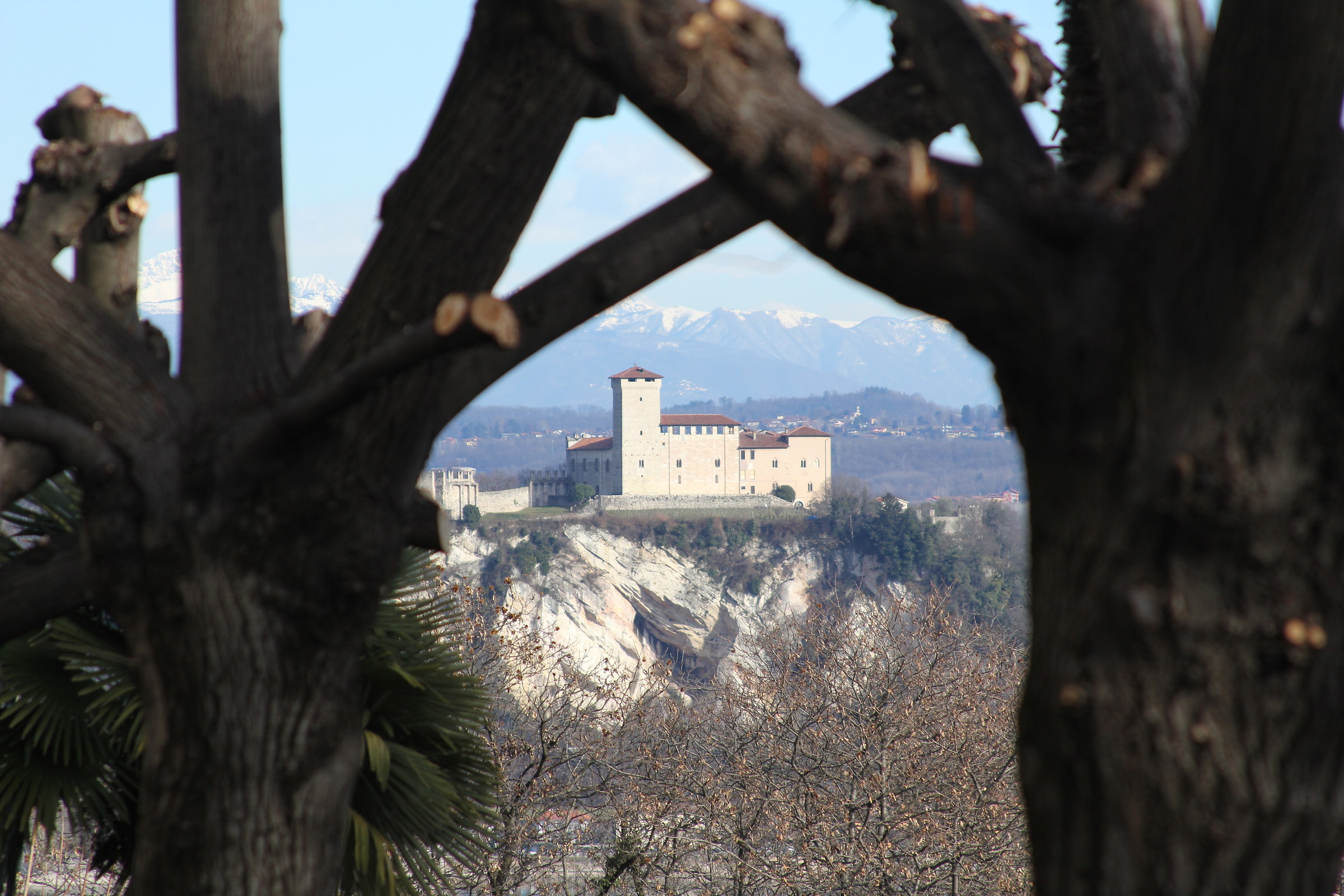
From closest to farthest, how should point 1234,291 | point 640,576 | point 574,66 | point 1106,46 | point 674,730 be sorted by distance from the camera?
point 1234,291, point 1106,46, point 574,66, point 674,730, point 640,576

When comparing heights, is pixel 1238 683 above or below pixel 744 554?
above

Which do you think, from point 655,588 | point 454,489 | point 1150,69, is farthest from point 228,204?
point 454,489

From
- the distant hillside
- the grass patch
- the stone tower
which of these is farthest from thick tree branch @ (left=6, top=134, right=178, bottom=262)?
the distant hillside

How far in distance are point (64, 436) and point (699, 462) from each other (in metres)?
71.3

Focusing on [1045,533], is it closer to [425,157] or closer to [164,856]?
[425,157]

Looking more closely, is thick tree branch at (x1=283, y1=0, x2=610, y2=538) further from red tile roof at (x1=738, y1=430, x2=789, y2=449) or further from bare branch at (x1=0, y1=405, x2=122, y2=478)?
red tile roof at (x1=738, y1=430, x2=789, y2=449)

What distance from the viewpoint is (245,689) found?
6.95 ft

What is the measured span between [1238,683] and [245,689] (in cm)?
176

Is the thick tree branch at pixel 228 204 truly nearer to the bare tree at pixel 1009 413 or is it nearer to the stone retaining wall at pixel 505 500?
the bare tree at pixel 1009 413

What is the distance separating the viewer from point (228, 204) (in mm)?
2402

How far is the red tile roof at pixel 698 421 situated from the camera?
243ft

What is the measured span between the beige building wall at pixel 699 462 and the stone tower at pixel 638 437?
0.66 m

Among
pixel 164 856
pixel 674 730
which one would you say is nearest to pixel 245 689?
pixel 164 856

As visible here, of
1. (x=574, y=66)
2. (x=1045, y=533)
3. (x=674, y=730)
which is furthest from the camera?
(x=674, y=730)
